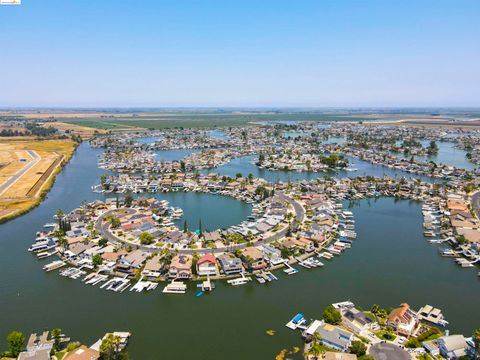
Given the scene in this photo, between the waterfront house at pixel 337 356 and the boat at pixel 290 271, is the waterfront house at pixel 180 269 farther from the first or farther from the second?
the waterfront house at pixel 337 356

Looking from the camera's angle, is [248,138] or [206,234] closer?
[206,234]

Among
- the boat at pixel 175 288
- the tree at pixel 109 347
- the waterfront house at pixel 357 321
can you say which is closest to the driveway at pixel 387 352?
the waterfront house at pixel 357 321

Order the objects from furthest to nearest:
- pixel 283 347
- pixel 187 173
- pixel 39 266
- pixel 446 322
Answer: pixel 187 173
pixel 39 266
pixel 446 322
pixel 283 347

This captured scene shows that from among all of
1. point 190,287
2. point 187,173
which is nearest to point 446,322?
point 190,287

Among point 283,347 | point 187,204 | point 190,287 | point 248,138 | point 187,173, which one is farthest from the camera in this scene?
point 248,138

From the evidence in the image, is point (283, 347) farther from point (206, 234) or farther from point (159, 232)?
point (159, 232)

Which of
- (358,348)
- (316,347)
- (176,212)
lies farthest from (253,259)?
(176,212)

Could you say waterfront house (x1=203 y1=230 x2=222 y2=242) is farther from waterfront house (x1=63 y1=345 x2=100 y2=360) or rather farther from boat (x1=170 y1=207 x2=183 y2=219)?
waterfront house (x1=63 y1=345 x2=100 y2=360)
